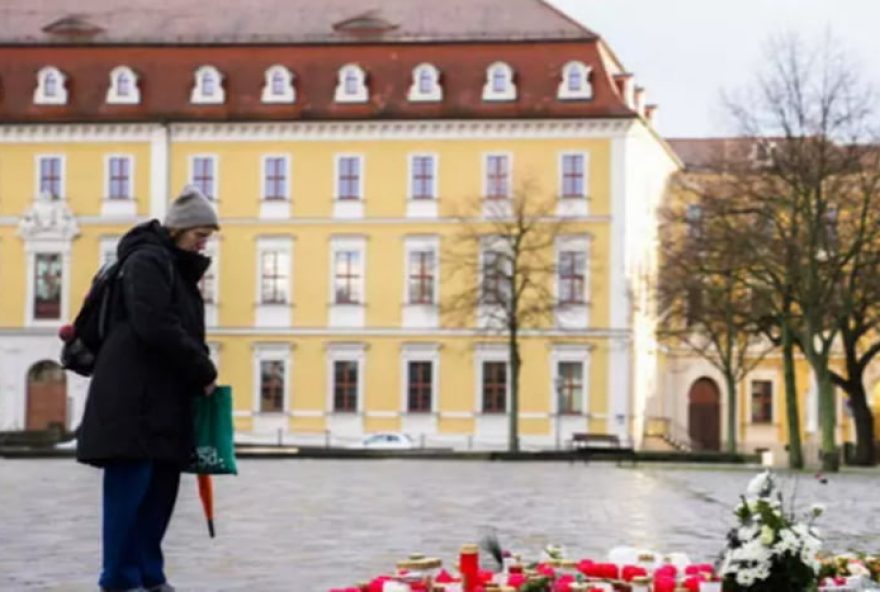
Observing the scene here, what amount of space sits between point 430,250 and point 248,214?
250 inches

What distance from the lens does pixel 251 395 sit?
6375 centimetres

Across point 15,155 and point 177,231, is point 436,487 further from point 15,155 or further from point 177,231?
point 15,155

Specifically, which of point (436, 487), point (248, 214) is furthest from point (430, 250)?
point (436, 487)

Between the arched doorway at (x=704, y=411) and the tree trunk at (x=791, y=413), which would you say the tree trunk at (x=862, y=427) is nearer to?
the tree trunk at (x=791, y=413)

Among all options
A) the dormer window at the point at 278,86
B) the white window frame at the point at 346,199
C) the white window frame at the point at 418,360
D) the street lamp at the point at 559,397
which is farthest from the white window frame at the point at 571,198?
the dormer window at the point at 278,86

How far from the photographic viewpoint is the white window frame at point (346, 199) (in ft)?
209

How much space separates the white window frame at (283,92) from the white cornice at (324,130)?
37.8 inches

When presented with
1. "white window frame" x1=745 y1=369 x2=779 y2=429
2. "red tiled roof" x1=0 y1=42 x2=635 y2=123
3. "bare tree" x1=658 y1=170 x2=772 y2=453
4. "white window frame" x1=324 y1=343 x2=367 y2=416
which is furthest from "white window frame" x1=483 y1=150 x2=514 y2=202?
"white window frame" x1=745 y1=369 x2=779 y2=429

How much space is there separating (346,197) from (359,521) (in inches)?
1801

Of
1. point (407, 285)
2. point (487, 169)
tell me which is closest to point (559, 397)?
point (407, 285)

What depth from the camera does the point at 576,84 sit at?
62.7 meters

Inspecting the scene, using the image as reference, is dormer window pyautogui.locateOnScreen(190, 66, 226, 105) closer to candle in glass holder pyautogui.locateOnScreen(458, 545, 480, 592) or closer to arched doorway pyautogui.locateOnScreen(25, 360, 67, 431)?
arched doorway pyautogui.locateOnScreen(25, 360, 67, 431)

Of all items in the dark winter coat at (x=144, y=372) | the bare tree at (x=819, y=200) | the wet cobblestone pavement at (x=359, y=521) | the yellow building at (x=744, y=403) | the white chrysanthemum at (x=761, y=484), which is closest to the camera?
the white chrysanthemum at (x=761, y=484)

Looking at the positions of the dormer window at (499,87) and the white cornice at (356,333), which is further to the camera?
→ the dormer window at (499,87)
